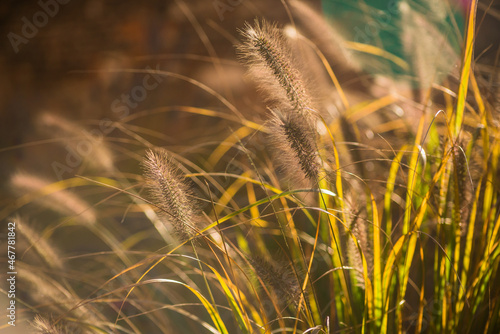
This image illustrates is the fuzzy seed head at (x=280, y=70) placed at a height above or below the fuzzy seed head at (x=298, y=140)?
above

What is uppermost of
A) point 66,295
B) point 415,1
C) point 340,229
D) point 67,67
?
point 415,1

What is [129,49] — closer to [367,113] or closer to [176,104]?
[176,104]

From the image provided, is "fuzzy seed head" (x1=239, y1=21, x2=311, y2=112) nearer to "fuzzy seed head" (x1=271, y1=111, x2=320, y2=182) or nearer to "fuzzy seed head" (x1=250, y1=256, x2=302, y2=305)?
"fuzzy seed head" (x1=271, y1=111, x2=320, y2=182)

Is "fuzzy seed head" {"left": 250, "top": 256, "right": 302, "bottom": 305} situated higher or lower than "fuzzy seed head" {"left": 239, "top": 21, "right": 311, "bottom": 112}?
lower

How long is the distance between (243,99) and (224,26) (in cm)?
26

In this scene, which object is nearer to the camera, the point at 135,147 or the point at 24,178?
the point at 24,178

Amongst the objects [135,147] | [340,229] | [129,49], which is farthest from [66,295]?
[129,49]

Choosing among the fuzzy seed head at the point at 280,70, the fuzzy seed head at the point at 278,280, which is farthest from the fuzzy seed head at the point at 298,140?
the fuzzy seed head at the point at 278,280

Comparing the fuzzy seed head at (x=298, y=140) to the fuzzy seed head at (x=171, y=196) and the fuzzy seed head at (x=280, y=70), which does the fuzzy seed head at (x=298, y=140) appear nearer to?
the fuzzy seed head at (x=280, y=70)

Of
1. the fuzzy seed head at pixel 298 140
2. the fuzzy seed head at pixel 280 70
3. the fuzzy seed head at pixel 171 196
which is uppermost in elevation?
the fuzzy seed head at pixel 280 70

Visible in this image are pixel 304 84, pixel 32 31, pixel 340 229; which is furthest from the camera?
pixel 32 31

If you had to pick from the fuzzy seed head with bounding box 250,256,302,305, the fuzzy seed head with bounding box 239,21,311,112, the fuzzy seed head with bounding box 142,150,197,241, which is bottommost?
the fuzzy seed head with bounding box 250,256,302,305

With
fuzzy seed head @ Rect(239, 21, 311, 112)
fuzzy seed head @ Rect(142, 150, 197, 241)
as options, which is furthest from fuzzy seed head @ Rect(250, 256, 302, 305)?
fuzzy seed head @ Rect(239, 21, 311, 112)

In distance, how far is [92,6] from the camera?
1312 mm
